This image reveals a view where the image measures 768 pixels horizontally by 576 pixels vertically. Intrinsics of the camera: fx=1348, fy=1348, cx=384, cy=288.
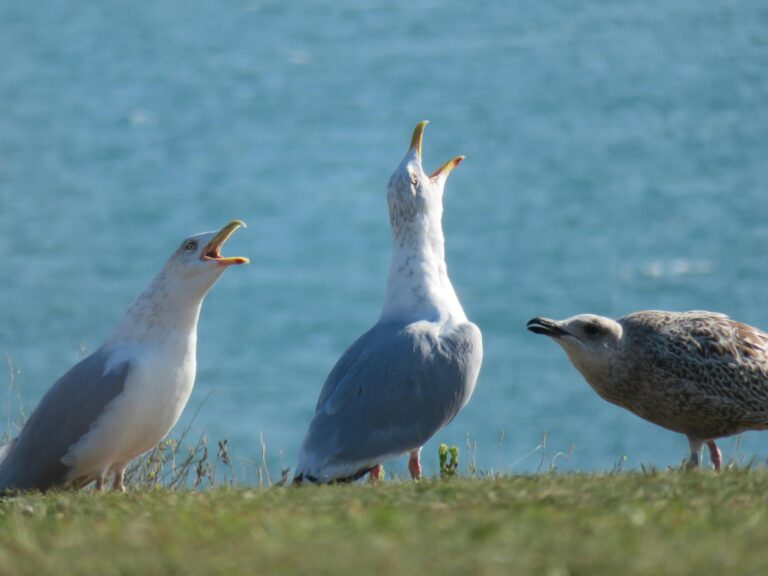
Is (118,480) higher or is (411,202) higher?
(411,202)

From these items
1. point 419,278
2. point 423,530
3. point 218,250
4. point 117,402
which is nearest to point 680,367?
point 419,278

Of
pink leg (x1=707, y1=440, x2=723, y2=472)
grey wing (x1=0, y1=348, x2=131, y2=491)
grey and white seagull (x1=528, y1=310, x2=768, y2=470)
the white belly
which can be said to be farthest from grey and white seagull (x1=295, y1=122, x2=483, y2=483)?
Answer: pink leg (x1=707, y1=440, x2=723, y2=472)

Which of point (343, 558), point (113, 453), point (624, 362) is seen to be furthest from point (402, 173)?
point (343, 558)

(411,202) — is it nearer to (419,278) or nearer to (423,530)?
(419,278)

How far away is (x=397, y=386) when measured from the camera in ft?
21.8

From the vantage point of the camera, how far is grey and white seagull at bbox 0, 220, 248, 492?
21.6 ft

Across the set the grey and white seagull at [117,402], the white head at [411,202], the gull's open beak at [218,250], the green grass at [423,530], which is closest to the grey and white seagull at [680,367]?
the white head at [411,202]

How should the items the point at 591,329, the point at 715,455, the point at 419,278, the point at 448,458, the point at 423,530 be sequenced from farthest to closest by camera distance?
the point at 419,278 < the point at 448,458 < the point at 591,329 < the point at 715,455 < the point at 423,530

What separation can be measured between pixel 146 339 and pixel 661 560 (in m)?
3.81

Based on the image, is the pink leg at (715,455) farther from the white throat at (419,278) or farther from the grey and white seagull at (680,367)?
the white throat at (419,278)

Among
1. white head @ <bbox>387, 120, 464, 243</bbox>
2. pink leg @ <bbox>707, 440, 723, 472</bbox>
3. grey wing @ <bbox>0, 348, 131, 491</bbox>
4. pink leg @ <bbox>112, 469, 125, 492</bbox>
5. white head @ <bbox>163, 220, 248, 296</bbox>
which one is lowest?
pink leg @ <bbox>112, 469, 125, 492</bbox>

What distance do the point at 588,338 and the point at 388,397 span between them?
44.2 inches

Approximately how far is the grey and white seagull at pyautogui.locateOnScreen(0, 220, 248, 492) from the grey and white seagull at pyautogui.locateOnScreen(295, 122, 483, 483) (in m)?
0.77

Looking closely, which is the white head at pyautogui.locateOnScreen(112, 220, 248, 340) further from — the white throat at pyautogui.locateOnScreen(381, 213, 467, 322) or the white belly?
the white throat at pyautogui.locateOnScreen(381, 213, 467, 322)
